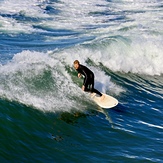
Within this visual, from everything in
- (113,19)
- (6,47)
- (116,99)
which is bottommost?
(116,99)

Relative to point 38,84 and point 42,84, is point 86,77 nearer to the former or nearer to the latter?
point 42,84

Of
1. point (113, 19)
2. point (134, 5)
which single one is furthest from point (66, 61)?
point (134, 5)

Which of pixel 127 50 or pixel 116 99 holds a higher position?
pixel 127 50

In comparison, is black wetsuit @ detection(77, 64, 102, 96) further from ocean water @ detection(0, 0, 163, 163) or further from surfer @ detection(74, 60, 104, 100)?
ocean water @ detection(0, 0, 163, 163)

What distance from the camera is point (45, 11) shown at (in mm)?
38438

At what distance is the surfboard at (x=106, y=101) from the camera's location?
1445 centimetres

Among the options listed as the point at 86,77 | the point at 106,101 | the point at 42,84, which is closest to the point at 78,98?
the point at 86,77

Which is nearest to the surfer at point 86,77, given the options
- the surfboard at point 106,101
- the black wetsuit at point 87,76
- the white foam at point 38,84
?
the black wetsuit at point 87,76

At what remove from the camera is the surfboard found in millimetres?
14448

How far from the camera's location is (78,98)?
14.8 meters

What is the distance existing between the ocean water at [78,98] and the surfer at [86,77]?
1.35 feet

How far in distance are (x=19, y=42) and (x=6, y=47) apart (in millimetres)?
1907

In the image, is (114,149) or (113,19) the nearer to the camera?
(114,149)

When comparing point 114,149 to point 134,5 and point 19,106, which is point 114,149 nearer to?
point 19,106
